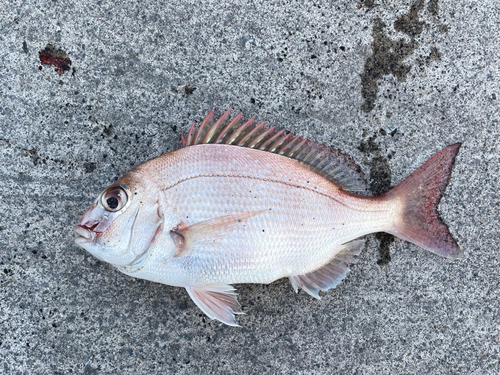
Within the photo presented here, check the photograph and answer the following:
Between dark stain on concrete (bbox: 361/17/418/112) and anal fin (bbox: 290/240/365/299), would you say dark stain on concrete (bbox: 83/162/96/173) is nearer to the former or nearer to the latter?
anal fin (bbox: 290/240/365/299)

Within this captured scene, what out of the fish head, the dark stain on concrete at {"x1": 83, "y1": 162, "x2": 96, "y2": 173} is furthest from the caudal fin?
the dark stain on concrete at {"x1": 83, "y1": 162, "x2": 96, "y2": 173}

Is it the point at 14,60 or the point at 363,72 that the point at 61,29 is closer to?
the point at 14,60

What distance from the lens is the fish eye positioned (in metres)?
1.59

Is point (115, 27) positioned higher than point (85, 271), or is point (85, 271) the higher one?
point (115, 27)

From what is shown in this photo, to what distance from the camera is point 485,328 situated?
210cm

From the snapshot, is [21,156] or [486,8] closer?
[21,156]

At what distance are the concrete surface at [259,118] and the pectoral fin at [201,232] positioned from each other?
18.6 inches

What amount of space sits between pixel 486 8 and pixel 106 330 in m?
2.81

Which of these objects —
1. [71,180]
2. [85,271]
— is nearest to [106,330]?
[85,271]

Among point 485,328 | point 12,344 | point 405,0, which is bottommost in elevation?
point 12,344

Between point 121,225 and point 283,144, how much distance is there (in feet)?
2.86

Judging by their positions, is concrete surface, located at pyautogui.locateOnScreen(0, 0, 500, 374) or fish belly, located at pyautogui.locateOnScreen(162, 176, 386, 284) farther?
concrete surface, located at pyautogui.locateOnScreen(0, 0, 500, 374)

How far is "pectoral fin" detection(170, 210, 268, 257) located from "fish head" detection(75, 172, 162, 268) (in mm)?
103

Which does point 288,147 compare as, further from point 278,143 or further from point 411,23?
point 411,23
